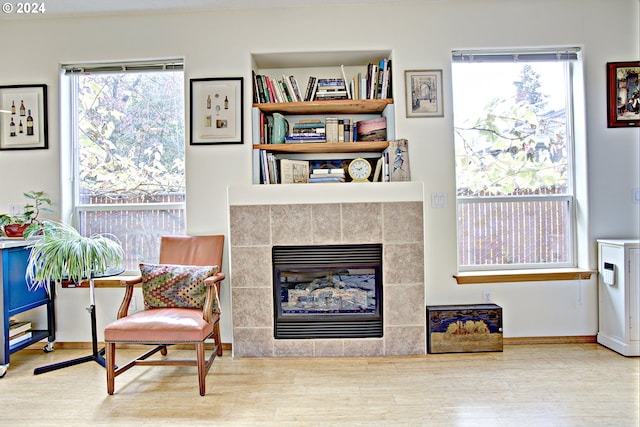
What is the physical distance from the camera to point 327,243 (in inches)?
112

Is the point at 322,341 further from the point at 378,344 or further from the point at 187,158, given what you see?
the point at 187,158

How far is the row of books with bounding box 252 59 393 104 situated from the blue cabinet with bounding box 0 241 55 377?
206 cm

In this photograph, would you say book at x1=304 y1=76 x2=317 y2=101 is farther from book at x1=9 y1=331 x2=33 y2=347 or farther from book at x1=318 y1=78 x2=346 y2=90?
book at x1=9 y1=331 x2=33 y2=347

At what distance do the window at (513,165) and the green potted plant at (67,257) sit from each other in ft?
9.02

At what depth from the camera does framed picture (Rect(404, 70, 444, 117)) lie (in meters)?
3.02

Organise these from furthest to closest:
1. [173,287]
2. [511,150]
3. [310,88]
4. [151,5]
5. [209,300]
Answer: [511,150] < [310,88] < [151,5] < [173,287] < [209,300]

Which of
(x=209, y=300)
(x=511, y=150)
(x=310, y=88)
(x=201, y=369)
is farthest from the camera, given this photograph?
(x=511, y=150)

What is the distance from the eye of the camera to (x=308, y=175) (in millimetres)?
3129

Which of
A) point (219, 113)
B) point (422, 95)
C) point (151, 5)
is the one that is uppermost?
point (151, 5)

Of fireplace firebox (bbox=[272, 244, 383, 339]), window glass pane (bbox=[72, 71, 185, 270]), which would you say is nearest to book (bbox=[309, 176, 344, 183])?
fireplace firebox (bbox=[272, 244, 383, 339])

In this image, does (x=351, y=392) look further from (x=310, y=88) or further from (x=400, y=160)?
(x=310, y=88)

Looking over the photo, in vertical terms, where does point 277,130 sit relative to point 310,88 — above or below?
below

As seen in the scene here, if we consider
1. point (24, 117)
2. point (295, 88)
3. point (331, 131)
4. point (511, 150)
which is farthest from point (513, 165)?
point (24, 117)

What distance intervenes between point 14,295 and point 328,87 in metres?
2.76
